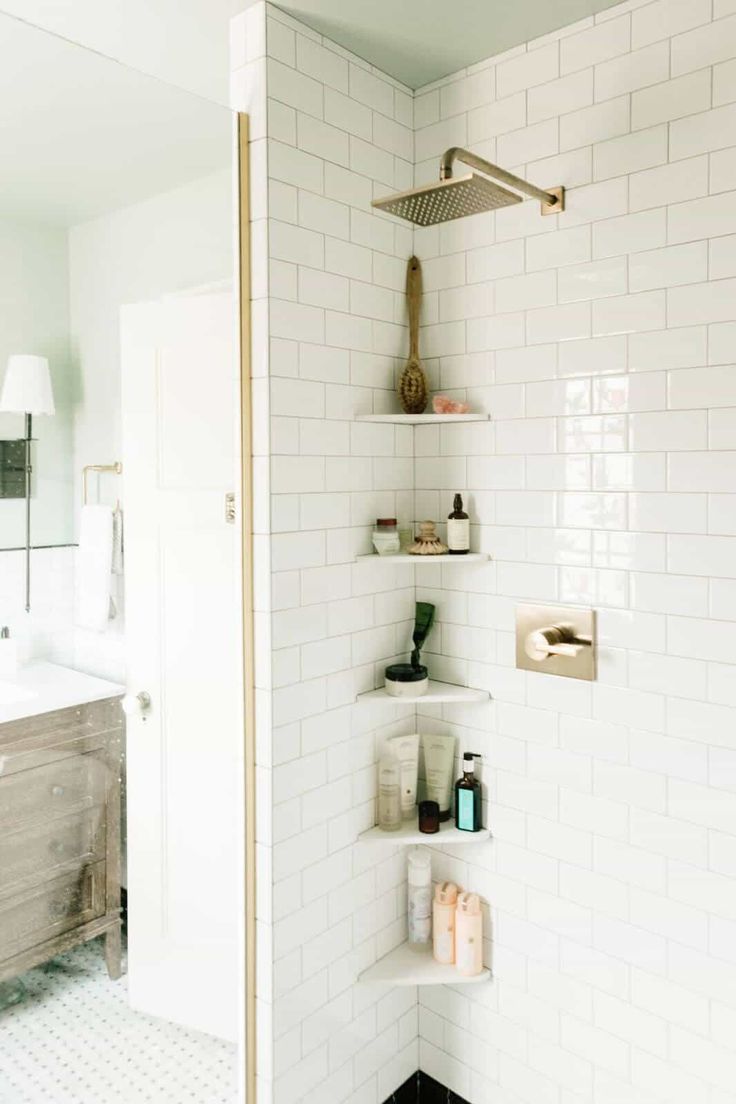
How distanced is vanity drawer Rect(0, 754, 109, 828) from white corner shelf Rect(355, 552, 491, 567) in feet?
2.48

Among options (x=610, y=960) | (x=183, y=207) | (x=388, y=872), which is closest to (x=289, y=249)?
(x=183, y=207)

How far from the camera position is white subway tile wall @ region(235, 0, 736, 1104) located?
5.37ft

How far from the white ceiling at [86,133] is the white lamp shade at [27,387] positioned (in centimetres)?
27

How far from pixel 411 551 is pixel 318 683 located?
0.39 meters

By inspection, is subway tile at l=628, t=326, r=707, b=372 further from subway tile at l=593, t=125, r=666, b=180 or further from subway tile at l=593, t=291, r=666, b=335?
subway tile at l=593, t=125, r=666, b=180

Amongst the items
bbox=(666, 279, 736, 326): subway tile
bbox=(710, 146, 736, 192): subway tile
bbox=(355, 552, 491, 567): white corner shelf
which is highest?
bbox=(710, 146, 736, 192): subway tile

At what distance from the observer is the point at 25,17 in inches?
66.0

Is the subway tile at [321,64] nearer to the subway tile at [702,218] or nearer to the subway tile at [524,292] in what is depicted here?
the subway tile at [524,292]

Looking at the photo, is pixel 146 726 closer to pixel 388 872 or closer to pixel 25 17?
pixel 388 872

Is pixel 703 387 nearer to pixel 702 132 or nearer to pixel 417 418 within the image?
pixel 702 132

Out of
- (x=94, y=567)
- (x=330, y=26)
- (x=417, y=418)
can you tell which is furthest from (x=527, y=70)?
(x=94, y=567)

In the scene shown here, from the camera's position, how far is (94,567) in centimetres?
160

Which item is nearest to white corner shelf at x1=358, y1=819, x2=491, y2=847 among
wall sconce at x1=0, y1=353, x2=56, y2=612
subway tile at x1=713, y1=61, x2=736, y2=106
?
wall sconce at x1=0, y1=353, x2=56, y2=612

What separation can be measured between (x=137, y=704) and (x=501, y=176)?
1.33 metres
